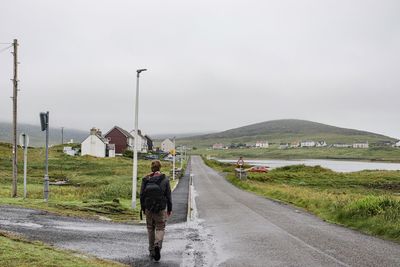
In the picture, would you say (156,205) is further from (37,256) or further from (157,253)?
(37,256)

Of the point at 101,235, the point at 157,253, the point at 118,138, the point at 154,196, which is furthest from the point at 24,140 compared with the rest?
the point at 118,138

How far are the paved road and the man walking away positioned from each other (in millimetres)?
1277

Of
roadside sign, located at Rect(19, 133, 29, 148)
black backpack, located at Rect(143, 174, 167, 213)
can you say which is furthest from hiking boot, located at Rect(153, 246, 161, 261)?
roadside sign, located at Rect(19, 133, 29, 148)

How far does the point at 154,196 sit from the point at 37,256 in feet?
8.78

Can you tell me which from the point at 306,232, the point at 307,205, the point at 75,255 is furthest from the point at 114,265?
the point at 307,205

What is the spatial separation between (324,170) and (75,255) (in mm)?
77694

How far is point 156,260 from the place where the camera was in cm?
1058

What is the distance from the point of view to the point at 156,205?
1066cm

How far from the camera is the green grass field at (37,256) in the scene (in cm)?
880

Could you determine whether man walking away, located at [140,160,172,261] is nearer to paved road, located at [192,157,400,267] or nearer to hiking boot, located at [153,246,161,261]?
hiking boot, located at [153,246,161,261]

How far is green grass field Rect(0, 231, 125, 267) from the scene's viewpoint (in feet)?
28.9

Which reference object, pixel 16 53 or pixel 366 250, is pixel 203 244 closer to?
pixel 366 250

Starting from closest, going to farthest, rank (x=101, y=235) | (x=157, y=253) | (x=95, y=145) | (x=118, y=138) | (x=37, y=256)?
(x=37, y=256) → (x=157, y=253) → (x=101, y=235) → (x=95, y=145) → (x=118, y=138)

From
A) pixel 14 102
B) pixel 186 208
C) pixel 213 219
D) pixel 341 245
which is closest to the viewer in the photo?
pixel 341 245
